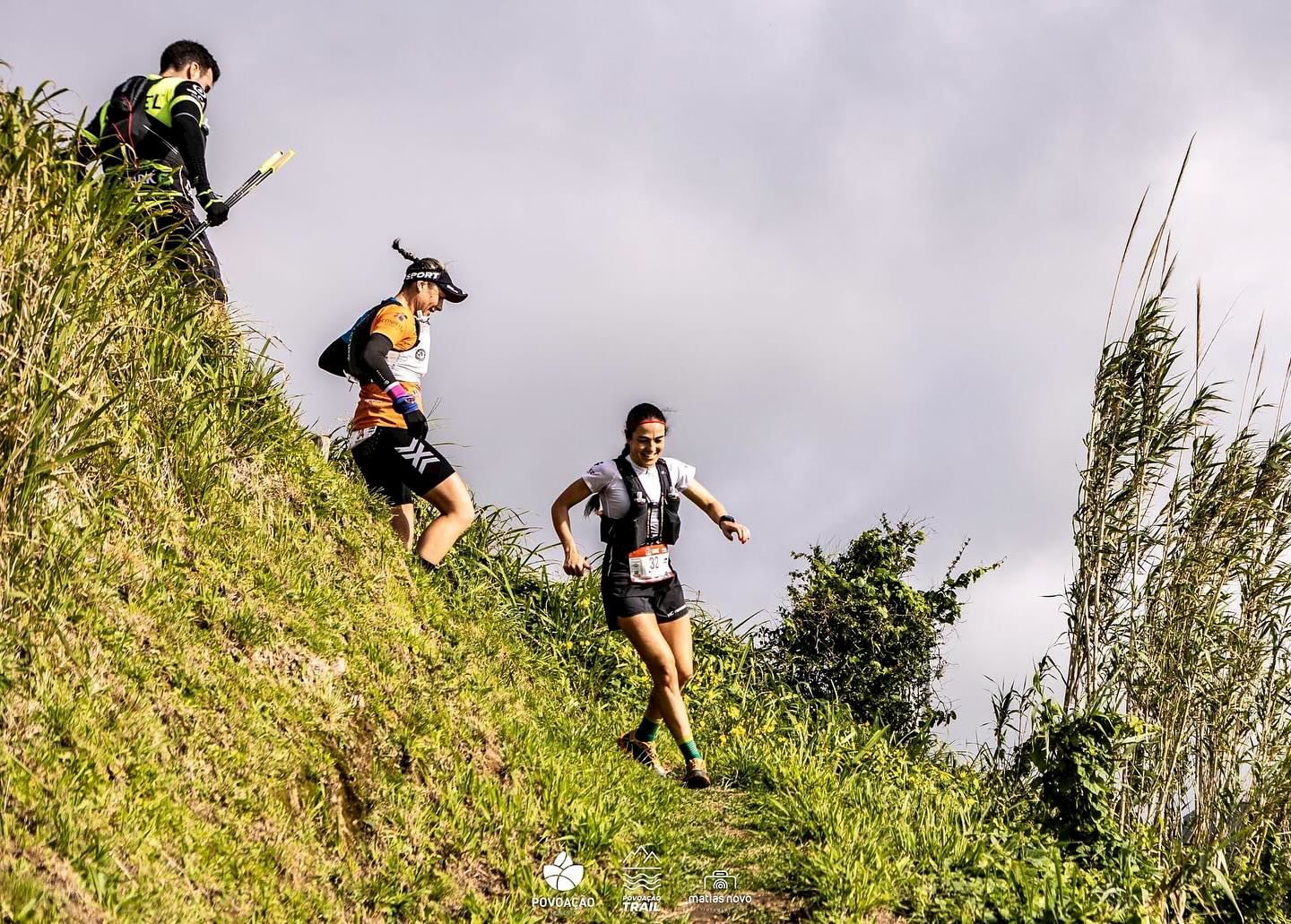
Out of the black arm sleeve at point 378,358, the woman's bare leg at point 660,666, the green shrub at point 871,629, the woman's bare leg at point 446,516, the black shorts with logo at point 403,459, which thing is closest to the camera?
the woman's bare leg at point 660,666

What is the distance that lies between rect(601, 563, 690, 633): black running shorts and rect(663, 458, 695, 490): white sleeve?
56 cm

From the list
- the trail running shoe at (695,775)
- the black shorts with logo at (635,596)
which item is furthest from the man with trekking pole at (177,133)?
the trail running shoe at (695,775)

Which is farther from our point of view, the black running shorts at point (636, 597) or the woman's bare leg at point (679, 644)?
the woman's bare leg at point (679, 644)

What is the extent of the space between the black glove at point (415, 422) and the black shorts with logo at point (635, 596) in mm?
1336

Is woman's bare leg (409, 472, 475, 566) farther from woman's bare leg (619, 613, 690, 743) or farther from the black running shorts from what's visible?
woman's bare leg (619, 613, 690, 743)

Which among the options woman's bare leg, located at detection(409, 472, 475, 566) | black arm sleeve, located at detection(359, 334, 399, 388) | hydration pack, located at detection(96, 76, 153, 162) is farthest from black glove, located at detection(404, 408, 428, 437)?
hydration pack, located at detection(96, 76, 153, 162)

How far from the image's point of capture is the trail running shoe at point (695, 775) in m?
5.98

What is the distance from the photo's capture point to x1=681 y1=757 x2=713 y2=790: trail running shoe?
5980 mm

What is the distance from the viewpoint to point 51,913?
87.4 inches

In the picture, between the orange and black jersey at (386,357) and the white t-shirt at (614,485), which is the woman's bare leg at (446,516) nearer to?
the orange and black jersey at (386,357)

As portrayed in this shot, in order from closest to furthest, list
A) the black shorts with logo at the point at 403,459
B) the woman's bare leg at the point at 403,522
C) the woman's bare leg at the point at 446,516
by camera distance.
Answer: the black shorts with logo at the point at 403,459 → the woman's bare leg at the point at 446,516 → the woman's bare leg at the point at 403,522

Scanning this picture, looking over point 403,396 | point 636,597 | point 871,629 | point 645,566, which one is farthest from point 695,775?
point 871,629

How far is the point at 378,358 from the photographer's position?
6078mm

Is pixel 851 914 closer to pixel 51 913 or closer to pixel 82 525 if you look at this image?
pixel 51 913
